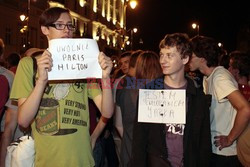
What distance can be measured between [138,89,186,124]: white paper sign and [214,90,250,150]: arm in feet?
2.35

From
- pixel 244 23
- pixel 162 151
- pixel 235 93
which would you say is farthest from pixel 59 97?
pixel 244 23

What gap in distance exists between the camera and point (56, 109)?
3.07 m

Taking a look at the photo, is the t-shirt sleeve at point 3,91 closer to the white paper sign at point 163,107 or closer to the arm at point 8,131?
the arm at point 8,131

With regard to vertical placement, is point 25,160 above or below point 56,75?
below

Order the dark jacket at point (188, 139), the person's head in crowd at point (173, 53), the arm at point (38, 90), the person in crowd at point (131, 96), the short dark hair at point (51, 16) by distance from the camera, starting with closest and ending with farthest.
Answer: the arm at point (38, 90)
the short dark hair at point (51, 16)
the dark jacket at point (188, 139)
the person's head in crowd at point (173, 53)
the person in crowd at point (131, 96)

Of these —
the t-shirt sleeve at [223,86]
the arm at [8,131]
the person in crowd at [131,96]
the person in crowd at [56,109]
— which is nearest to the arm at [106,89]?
the person in crowd at [56,109]

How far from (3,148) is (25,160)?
900 mm

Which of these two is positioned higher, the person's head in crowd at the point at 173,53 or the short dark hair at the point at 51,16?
the short dark hair at the point at 51,16

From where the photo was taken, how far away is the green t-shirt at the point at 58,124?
9.90ft

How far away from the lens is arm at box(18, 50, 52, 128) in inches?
111

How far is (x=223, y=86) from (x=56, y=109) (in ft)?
6.16

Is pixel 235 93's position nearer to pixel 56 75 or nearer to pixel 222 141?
pixel 222 141

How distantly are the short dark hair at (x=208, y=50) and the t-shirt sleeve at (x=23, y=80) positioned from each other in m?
2.20

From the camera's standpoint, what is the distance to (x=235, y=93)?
12.7 feet
